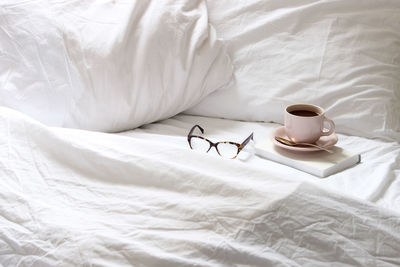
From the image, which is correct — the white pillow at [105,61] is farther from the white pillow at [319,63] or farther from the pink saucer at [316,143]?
the pink saucer at [316,143]

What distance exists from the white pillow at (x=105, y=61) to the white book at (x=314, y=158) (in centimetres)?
28

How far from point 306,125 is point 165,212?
37 cm

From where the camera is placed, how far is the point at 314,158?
0.95 metres

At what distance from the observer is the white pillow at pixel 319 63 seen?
110 centimetres

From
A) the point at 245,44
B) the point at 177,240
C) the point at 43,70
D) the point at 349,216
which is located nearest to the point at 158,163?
the point at 177,240

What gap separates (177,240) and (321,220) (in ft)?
0.64

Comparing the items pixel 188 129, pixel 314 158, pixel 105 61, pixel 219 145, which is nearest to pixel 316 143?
pixel 314 158

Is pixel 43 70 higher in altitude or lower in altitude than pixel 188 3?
lower

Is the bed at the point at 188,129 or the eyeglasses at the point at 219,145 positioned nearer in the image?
the bed at the point at 188,129

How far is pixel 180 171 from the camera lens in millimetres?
757

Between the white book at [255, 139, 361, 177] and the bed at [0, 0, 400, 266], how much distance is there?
0.02 metres

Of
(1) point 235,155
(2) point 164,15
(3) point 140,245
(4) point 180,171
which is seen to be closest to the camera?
(3) point 140,245

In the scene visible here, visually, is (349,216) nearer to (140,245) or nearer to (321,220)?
(321,220)

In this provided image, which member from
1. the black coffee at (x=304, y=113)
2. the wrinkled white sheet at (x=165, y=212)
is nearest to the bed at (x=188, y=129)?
the wrinkled white sheet at (x=165, y=212)
